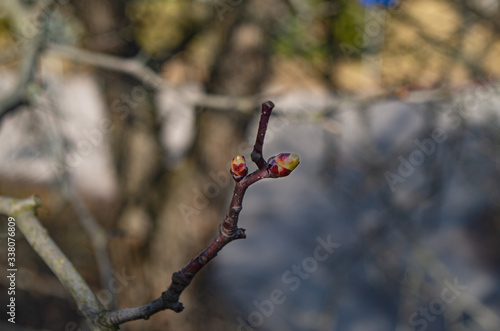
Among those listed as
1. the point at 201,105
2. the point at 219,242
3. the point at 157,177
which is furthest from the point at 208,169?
the point at 219,242

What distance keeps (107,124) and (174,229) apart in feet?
2.00

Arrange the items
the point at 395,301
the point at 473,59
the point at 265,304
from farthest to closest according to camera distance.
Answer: the point at 395,301
the point at 265,304
the point at 473,59

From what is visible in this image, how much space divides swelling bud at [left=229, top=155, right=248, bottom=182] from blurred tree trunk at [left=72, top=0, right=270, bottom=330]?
1792 mm

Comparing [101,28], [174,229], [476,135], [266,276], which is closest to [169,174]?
[174,229]

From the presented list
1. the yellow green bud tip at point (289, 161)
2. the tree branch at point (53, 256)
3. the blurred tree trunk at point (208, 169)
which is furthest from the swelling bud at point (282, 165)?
the blurred tree trunk at point (208, 169)

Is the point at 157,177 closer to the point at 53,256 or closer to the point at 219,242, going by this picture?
the point at 53,256

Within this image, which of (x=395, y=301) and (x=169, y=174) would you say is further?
(x=395, y=301)

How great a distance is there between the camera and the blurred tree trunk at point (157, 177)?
2.30 metres

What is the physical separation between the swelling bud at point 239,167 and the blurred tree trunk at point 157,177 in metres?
1.79

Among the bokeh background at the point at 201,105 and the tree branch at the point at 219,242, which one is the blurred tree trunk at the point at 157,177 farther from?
the tree branch at the point at 219,242

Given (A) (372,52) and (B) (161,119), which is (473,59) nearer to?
(A) (372,52)

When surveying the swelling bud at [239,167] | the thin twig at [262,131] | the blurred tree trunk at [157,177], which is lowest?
the swelling bud at [239,167]

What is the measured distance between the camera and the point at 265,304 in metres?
3.68

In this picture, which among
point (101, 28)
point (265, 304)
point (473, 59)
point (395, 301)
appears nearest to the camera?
point (473, 59)
